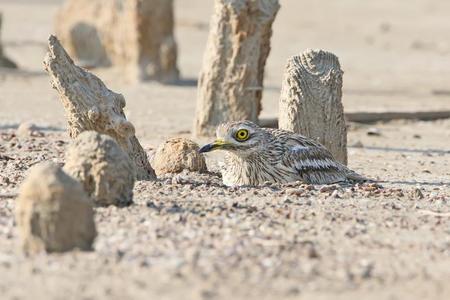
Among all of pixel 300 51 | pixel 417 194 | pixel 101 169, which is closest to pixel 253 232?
pixel 101 169

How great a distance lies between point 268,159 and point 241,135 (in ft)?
0.84

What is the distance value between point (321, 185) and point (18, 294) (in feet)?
11.6

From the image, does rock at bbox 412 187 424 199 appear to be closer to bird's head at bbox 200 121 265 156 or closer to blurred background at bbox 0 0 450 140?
bird's head at bbox 200 121 265 156

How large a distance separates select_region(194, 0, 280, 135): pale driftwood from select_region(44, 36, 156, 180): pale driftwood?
356 cm

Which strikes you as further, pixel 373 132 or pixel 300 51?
pixel 300 51

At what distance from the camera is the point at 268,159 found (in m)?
9.30

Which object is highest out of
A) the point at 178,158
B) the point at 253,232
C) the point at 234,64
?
the point at 234,64

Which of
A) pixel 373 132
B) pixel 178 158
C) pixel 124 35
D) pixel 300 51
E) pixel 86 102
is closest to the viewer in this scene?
pixel 86 102

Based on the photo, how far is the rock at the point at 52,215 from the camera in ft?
21.3

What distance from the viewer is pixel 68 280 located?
6098 mm

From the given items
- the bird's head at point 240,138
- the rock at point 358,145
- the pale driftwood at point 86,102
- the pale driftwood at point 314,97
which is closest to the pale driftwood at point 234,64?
the rock at point 358,145

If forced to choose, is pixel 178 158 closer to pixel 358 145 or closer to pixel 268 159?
pixel 268 159

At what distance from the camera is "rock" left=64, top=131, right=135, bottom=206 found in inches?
299

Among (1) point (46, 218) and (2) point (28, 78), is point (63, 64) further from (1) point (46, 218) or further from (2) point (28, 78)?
(2) point (28, 78)
